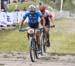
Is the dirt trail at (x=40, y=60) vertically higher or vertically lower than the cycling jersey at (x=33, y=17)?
lower

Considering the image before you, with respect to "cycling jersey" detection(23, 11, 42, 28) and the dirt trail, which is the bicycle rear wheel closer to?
the dirt trail

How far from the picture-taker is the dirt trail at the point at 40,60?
12484mm

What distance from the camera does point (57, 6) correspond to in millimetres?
93562

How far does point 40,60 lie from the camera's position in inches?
529

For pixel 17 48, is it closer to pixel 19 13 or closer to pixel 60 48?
pixel 60 48

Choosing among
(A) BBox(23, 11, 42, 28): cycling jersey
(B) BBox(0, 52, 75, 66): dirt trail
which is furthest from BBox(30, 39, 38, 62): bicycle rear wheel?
(A) BBox(23, 11, 42, 28): cycling jersey

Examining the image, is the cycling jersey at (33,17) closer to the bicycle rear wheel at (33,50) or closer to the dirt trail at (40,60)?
the bicycle rear wheel at (33,50)

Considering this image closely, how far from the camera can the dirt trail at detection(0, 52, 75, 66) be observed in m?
12.5

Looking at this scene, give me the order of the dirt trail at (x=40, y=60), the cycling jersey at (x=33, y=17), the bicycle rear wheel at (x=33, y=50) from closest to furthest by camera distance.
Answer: the dirt trail at (x=40, y=60), the bicycle rear wheel at (x=33, y=50), the cycling jersey at (x=33, y=17)

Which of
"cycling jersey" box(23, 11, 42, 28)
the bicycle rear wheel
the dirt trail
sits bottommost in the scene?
the dirt trail

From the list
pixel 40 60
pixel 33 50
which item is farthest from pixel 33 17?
pixel 40 60

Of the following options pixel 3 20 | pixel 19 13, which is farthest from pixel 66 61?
pixel 19 13

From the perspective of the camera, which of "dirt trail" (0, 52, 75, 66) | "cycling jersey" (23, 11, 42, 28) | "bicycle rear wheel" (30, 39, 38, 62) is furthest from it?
"cycling jersey" (23, 11, 42, 28)

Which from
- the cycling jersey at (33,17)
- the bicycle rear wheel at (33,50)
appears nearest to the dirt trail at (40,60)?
the bicycle rear wheel at (33,50)
